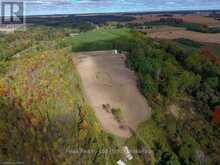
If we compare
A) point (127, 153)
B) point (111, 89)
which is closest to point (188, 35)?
point (111, 89)

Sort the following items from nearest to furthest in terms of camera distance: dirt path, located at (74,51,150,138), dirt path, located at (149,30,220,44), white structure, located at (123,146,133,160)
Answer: white structure, located at (123,146,133,160) → dirt path, located at (74,51,150,138) → dirt path, located at (149,30,220,44)

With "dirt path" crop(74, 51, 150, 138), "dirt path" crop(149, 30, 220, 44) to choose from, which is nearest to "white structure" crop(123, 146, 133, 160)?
"dirt path" crop(74, 51, 150, 138)

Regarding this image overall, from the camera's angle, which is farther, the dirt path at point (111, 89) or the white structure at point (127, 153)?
the dirt path at point (111, 89)

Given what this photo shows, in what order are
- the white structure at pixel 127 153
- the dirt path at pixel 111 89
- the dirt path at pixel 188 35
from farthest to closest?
the dirt path at pixel 188 35 < the dirt path at pixel 111 89 < the white structure at pixel 127 153

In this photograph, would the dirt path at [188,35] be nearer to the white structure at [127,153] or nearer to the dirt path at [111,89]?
the dirt path at [111,89]

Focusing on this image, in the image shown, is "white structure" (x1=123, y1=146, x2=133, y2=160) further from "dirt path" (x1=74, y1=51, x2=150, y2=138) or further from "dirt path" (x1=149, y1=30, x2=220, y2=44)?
"dirt path" (x1=149, y1=30, x2=220, y2=44)

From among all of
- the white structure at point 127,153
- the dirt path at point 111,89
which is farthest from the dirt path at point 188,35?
the white structure at point 127,153

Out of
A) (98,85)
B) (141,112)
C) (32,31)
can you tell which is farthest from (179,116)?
(32,31)

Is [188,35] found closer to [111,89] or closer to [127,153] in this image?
[111,89]
